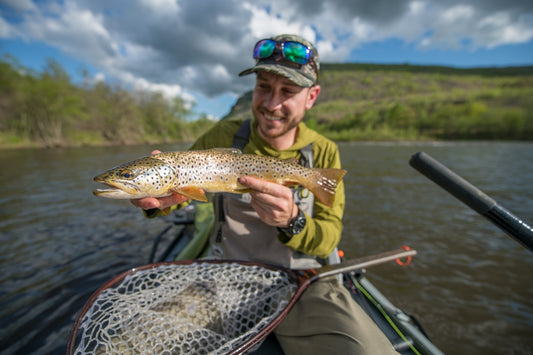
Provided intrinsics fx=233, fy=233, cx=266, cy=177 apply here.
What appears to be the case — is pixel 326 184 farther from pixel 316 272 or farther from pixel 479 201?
pixel 479 201

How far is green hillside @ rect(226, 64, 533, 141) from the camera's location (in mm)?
49688

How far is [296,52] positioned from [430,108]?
3091 inches

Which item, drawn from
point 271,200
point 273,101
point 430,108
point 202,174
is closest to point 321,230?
point 271,200

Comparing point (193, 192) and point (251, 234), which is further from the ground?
point (193, 192)

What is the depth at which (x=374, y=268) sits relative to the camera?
16.0 feet

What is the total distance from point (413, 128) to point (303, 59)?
214ft

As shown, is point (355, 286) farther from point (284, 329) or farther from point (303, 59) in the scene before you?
point (303, 59)

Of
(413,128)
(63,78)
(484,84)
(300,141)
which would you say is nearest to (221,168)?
(300,141)

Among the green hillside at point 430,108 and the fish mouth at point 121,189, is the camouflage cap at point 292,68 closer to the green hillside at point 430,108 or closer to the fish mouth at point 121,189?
the fish mouth at point 121,189

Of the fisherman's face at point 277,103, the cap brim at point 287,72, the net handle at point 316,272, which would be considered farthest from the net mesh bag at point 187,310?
the cap brim at point 287,72

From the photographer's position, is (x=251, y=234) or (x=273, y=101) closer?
Answer: (x=273, y=101)

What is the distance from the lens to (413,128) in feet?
185

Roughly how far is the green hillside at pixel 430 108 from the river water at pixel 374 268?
164ft

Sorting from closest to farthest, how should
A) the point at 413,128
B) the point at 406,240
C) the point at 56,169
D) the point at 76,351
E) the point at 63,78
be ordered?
the point at 76,351
the point at 406,240
the point at 56,169
the point at 63,78
the point at 413,128
